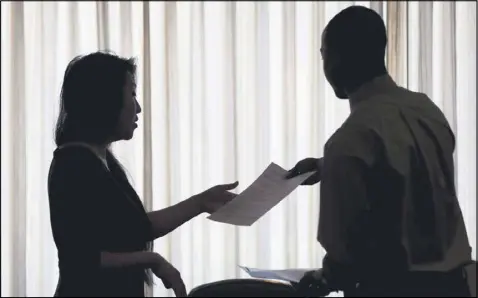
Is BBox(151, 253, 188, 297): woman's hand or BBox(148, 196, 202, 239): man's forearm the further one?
BBox(148, 196, 202, 239): man's forearm

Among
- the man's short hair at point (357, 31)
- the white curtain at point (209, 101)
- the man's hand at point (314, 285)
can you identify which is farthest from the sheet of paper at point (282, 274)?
the white curtain at point (209, 101)

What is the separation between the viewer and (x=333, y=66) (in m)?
1.16

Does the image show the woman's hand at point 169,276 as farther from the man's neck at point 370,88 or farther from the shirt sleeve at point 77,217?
the man's neck at point 370,88

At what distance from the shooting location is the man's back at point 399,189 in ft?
3.60

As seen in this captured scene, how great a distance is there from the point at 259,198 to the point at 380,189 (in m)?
0.30

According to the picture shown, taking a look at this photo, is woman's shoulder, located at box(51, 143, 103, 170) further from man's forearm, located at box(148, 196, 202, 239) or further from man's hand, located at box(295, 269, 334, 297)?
man's hand, located at box(295, 269, 334, 297)

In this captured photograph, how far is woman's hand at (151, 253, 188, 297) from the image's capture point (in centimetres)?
116

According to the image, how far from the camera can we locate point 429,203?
1131mm

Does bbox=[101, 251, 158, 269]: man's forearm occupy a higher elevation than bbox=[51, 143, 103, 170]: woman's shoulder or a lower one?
lower

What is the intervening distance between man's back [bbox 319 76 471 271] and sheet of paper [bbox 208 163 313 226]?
0.65 ft

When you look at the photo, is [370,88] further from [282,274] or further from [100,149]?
[100,149]

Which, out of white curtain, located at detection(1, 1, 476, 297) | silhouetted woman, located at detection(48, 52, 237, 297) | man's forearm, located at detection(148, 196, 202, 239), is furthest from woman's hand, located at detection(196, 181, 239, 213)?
white curtain, located at detection(1, 1, 476, 297)

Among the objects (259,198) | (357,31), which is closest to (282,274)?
(259,198)

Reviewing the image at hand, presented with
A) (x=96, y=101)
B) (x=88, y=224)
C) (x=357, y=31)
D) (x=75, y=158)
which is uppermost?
(x=357, y=31)
